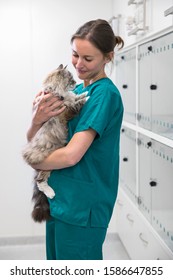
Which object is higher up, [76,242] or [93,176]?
[93,176]

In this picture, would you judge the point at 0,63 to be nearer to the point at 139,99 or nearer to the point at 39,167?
the point at 139,99

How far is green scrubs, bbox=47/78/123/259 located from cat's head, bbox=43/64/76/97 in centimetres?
21

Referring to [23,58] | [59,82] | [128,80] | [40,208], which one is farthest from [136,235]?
[23,58]

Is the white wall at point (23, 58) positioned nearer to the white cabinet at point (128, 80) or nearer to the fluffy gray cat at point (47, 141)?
the white cabinet at point (128, 80)

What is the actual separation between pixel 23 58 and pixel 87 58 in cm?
188

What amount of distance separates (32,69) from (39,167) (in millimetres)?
1880

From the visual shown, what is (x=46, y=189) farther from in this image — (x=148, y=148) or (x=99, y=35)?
(x=148, y=148)

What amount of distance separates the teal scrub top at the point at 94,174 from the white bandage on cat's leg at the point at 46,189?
0.06 ft

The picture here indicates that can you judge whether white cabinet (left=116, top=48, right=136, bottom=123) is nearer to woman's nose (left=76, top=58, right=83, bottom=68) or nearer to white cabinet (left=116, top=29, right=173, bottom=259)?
white cabinet (left=116, top=29, right=173, bottom=259)

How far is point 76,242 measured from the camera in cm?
141

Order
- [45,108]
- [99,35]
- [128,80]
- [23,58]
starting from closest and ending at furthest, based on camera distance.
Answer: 1. [99,35]
2. [45,108]
3. [128,80]
4. [23,58]

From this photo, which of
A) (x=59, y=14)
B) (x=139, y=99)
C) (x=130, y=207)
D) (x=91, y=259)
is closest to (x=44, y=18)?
(x=59, y=14)

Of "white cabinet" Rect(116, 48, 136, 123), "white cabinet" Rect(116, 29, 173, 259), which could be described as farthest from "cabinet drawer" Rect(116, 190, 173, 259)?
"white cabinet" Rect(116, 48, 136, 123)

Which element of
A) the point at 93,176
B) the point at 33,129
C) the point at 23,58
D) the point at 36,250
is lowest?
the point at 36,250
